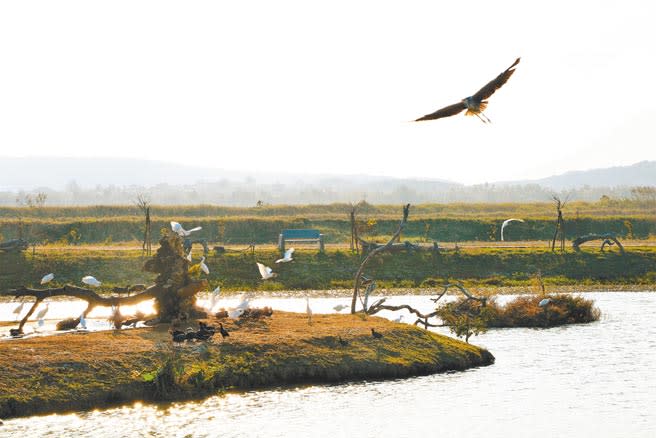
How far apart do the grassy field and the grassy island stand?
94.6ft

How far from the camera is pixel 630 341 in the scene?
39812 millimetres

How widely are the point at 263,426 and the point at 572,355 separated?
1507cm

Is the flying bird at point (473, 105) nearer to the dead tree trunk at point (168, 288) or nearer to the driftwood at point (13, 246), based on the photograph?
the dead tree trunk at point (168, 288)

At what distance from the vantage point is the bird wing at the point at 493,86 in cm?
2158

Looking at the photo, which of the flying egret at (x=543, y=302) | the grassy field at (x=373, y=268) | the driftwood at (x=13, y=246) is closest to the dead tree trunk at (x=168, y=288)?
the flying egret at (x=543, y=302)

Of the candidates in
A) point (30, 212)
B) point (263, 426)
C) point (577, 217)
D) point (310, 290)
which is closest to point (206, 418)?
point (263, 426)

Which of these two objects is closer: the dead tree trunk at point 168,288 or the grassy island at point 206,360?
the grassy island at point 206,360

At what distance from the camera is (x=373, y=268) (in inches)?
2685

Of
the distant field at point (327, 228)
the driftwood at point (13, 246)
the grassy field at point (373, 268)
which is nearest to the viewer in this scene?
the grassy field at point (373, 268)

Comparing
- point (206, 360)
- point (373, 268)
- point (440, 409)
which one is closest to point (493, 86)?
point (440, 409)

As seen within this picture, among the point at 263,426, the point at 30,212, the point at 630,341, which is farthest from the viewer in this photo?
the point at 30,212

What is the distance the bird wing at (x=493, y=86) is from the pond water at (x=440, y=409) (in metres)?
9.27

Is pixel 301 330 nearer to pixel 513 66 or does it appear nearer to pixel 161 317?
pixel 161 317

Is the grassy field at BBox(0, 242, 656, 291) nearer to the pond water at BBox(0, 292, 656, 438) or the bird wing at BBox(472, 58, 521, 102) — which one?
the pond water at BBox(0, 292, 656, 438)
